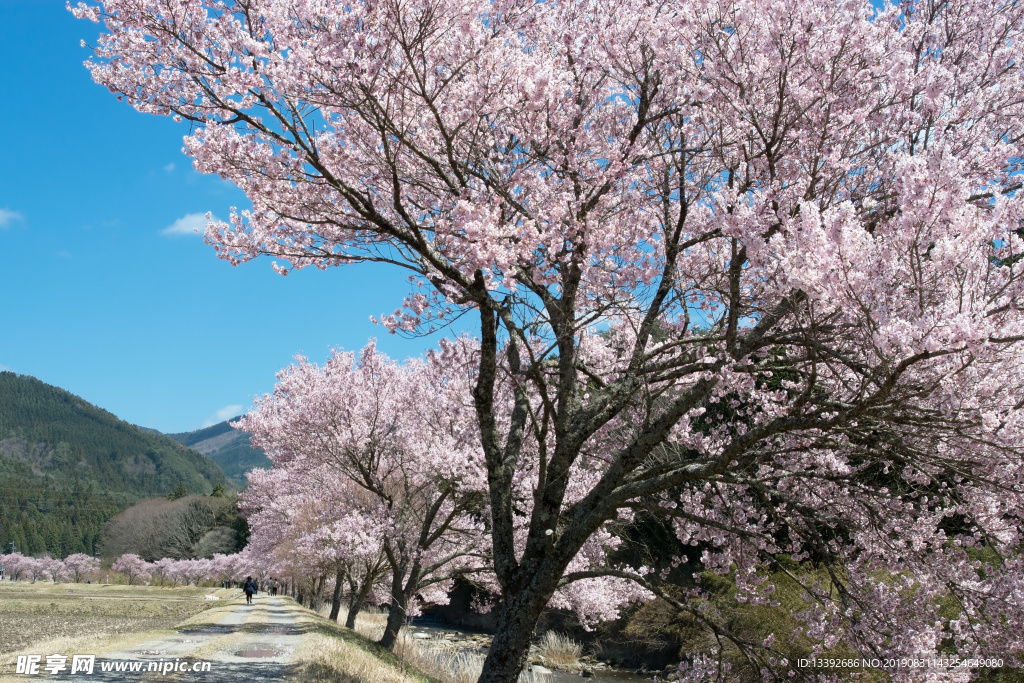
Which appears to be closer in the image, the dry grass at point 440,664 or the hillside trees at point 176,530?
the dry grass at point 440,664

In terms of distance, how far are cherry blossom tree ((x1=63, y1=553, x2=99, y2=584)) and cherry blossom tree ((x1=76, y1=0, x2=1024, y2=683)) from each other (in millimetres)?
83996

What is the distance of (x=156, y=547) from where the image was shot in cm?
7425

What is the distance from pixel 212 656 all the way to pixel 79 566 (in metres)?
78.2

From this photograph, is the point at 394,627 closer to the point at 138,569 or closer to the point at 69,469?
the point at 138,569

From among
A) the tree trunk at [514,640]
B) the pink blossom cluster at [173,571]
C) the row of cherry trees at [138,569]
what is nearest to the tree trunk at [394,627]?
the tree trunk at [514,640]

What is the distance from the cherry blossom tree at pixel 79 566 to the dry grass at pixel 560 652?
2741 inches

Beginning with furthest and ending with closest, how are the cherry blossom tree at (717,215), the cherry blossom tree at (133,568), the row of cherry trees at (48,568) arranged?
the row of cherry trees at (48,568)
the cherry blossom tree at (133,568)
the cherry blossom tree at (717,215)

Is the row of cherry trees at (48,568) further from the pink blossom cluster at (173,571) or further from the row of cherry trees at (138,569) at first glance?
the pink blossom cluster at (173,571)

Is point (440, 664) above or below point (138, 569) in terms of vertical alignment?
above

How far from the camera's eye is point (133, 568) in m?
66.8

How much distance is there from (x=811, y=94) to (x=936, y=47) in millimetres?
1695

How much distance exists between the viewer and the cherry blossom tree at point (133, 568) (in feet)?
217

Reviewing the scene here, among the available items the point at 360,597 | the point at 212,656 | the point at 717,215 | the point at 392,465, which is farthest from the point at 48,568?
the point at 717,215

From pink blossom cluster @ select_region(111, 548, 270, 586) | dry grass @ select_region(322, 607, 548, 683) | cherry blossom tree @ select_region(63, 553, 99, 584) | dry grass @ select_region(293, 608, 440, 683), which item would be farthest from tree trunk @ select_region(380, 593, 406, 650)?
cherry blossom tree @ select_region(63, 553, 99, 584)
